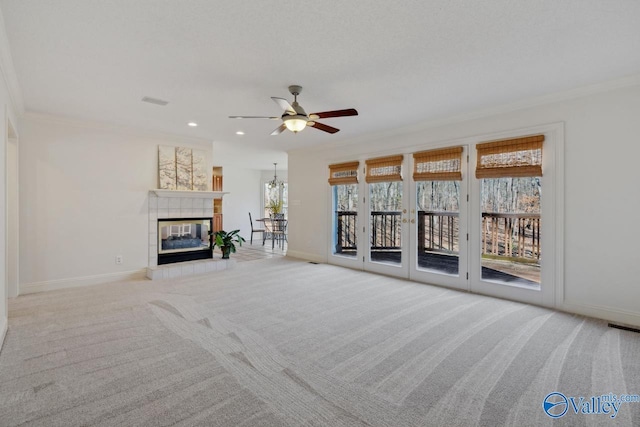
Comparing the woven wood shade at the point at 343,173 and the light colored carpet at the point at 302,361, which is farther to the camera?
the woven wood shade at the point at 343,173

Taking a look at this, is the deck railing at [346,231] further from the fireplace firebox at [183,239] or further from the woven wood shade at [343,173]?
the fireplace firebox at [183,239]

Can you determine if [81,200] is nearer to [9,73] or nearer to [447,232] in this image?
[9,73]

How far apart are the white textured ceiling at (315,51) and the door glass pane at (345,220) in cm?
217

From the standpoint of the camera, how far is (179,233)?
5461mm

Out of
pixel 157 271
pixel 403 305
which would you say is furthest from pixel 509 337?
pixel 157 271

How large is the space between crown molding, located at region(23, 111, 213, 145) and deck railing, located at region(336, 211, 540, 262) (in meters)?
3.22

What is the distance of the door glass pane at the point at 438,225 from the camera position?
442 centimetres

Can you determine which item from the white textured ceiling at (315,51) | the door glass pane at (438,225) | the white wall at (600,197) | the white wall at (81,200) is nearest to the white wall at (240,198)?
the white wall at (81,200)

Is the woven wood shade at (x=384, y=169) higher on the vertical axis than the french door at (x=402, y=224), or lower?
→ higher

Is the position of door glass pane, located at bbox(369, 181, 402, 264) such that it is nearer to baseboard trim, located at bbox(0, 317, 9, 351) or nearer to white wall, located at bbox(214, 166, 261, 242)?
baseboard trim, located at bbox(0, 317, 9, 351)

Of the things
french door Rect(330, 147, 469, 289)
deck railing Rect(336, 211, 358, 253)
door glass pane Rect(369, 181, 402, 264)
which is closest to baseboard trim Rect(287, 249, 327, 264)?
french door Rect(330, 147, 469, 289)

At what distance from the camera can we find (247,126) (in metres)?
4.74

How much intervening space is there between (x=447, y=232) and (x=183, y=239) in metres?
4.62

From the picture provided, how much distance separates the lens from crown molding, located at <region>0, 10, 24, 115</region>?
2255mm
